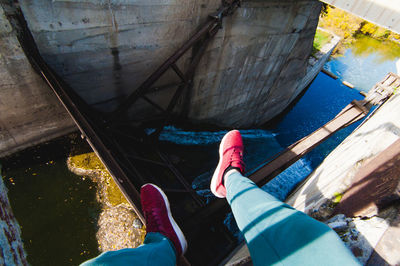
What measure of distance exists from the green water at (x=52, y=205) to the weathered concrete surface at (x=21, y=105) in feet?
1.07

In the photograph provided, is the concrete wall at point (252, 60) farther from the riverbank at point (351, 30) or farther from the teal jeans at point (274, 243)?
the riverbank at point (351, 30)

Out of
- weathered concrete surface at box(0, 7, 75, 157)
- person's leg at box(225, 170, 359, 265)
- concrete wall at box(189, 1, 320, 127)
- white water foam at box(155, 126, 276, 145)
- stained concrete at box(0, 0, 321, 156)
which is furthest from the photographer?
white water foam at box(155, 126, 276, 145)

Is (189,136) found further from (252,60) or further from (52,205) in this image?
(52,205)

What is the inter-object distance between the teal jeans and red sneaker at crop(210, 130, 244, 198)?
0.96m

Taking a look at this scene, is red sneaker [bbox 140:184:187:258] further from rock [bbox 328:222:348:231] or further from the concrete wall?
the concrete wall

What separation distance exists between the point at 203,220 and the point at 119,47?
3467 mm

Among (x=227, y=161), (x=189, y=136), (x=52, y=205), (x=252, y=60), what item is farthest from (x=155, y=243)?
(x=252, y=60)

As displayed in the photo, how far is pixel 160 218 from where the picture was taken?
251 cm

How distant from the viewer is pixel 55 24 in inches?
121

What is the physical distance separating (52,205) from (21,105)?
198 centimetres

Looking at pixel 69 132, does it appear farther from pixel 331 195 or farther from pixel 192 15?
pixel 331 195

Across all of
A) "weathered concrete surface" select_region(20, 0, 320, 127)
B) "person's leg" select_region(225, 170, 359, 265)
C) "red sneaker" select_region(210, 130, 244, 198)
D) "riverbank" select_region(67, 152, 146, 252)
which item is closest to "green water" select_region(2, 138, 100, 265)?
"riverbank" select_region(67, 152, 146, 252)

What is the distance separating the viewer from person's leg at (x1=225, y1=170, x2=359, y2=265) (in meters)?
1.27

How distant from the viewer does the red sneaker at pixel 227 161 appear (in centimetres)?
305
